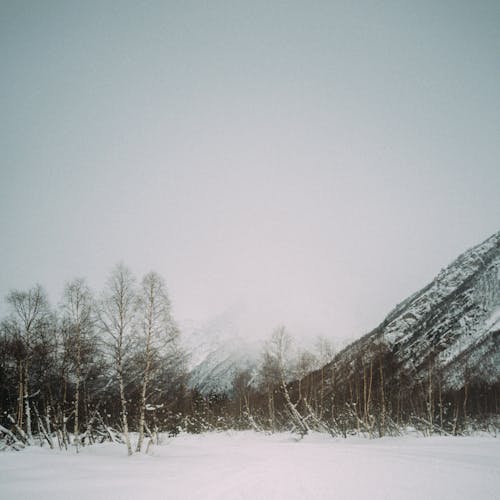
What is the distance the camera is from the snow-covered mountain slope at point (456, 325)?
77500mm

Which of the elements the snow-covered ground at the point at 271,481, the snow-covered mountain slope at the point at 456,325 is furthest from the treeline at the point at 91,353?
the snow-covered mountain slope at the point at 456,325

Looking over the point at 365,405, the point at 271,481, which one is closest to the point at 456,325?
the point at 365,405

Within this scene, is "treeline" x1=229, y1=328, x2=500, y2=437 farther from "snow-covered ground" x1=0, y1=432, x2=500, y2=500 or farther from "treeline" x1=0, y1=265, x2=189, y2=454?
"snow-covered ground" x1=0, y1=432, x2=500, y2=500

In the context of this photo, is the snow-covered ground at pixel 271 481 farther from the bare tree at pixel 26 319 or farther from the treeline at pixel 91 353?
the bare tree at pixel 26 319

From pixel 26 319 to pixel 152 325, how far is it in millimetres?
9473

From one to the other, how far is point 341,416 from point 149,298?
2422cm

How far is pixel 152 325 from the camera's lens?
49.2ft

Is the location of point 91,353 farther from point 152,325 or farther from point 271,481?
point 271,481

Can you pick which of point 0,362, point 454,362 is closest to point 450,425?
point 0,362

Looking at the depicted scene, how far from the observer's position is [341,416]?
29.7 meters

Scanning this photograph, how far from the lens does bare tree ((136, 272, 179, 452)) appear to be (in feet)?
47.8

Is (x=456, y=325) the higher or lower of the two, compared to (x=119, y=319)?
lower

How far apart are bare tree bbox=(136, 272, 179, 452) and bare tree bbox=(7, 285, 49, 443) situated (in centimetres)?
846

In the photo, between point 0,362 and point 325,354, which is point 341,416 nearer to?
point 325,354
